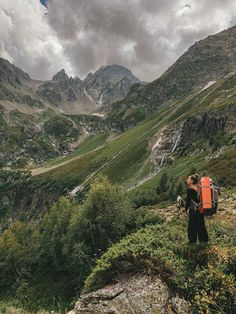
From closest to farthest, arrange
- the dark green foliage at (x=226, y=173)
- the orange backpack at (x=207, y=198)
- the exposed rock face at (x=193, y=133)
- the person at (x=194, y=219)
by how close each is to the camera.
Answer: the orange backpack at (x=207, y=198), the person at (x=194, y=219), the dark green foliage at (x=226, y=173), the exposed rock face at (x=193, y=133)

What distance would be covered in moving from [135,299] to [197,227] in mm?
4102

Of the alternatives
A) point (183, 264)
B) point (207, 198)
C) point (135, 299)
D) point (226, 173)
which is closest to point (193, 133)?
point (226, 173)

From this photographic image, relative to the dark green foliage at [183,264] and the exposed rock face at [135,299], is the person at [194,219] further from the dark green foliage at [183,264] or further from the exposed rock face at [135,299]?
the exposed rock face at [135,299]

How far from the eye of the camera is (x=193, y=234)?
15.0 m

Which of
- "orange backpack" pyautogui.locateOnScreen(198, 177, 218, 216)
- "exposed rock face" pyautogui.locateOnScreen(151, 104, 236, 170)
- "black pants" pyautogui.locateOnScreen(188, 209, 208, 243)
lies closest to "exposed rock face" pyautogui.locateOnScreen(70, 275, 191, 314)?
"black pants" pyautogui.locateOnScreen(188, 209, 208, 243)

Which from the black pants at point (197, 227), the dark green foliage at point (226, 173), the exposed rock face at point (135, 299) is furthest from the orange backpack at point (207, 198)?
the dark green foliage at point (226, 173)

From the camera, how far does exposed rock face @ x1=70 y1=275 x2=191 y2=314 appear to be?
1203 cm

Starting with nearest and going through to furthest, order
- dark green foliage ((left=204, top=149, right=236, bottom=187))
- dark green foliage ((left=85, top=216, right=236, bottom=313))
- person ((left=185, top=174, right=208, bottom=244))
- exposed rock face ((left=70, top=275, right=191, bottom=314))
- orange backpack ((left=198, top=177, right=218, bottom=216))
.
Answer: dark green foliage ((left=85, top=216, right=236, bottom=313)), exposed rock face ((left=70, top=275, right=191, bottom=314)), orange backpack ((left=198, top=177, right=218, bottom=216)), person ((left=185, top=174, right=208, bottom=244)), dark green foliage ((left=204, top=149, right=236, bottom=187))

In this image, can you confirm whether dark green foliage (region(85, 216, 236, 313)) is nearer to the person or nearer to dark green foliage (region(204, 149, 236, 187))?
the person

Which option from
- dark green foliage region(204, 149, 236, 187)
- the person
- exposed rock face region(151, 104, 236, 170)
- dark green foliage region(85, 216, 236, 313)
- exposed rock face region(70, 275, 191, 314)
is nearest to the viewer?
dark green foliage region(85, 216, 236, 313)

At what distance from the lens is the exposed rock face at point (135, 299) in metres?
12.0

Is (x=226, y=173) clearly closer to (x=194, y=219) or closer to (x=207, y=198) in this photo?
(x=194, y=219)

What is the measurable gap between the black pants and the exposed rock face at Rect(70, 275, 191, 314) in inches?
108

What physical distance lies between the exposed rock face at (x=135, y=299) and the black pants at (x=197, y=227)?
2.75 m
